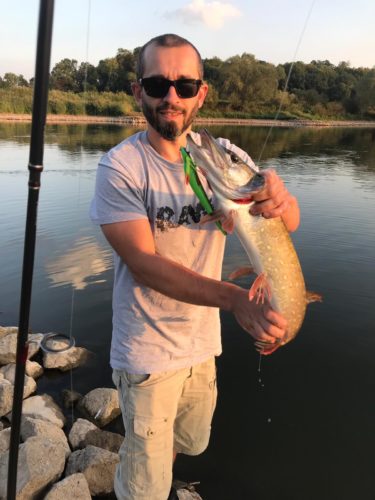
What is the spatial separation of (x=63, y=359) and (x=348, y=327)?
453cm

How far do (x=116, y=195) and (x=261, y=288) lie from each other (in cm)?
94

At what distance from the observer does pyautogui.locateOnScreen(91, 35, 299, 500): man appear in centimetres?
228

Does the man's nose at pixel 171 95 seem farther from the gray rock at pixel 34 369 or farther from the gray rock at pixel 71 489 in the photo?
the gray rock at pixel 34 369

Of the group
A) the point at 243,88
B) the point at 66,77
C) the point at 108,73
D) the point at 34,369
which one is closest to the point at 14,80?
the point at 66,77

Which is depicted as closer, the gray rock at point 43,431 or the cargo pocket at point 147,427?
the cargo pocket at point 147,427

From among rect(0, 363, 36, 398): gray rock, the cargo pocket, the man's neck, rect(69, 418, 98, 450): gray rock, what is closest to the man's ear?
the man's neck

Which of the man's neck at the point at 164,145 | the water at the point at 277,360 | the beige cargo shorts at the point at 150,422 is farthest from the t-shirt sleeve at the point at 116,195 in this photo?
the water at the point at 277,360

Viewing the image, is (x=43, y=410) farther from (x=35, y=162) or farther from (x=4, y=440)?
(x=35, y=162)

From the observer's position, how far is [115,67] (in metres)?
78.6

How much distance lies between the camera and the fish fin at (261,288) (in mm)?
2017

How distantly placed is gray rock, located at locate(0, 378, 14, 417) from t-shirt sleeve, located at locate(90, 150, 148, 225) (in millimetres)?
3405

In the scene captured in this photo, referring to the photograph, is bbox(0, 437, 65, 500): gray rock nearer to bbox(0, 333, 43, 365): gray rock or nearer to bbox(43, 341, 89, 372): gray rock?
bbox(43, 341, 89, 372): gray rock

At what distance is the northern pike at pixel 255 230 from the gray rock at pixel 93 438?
2.73 meters

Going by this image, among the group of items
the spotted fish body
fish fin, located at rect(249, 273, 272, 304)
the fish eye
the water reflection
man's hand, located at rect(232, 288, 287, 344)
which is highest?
the fish eye
